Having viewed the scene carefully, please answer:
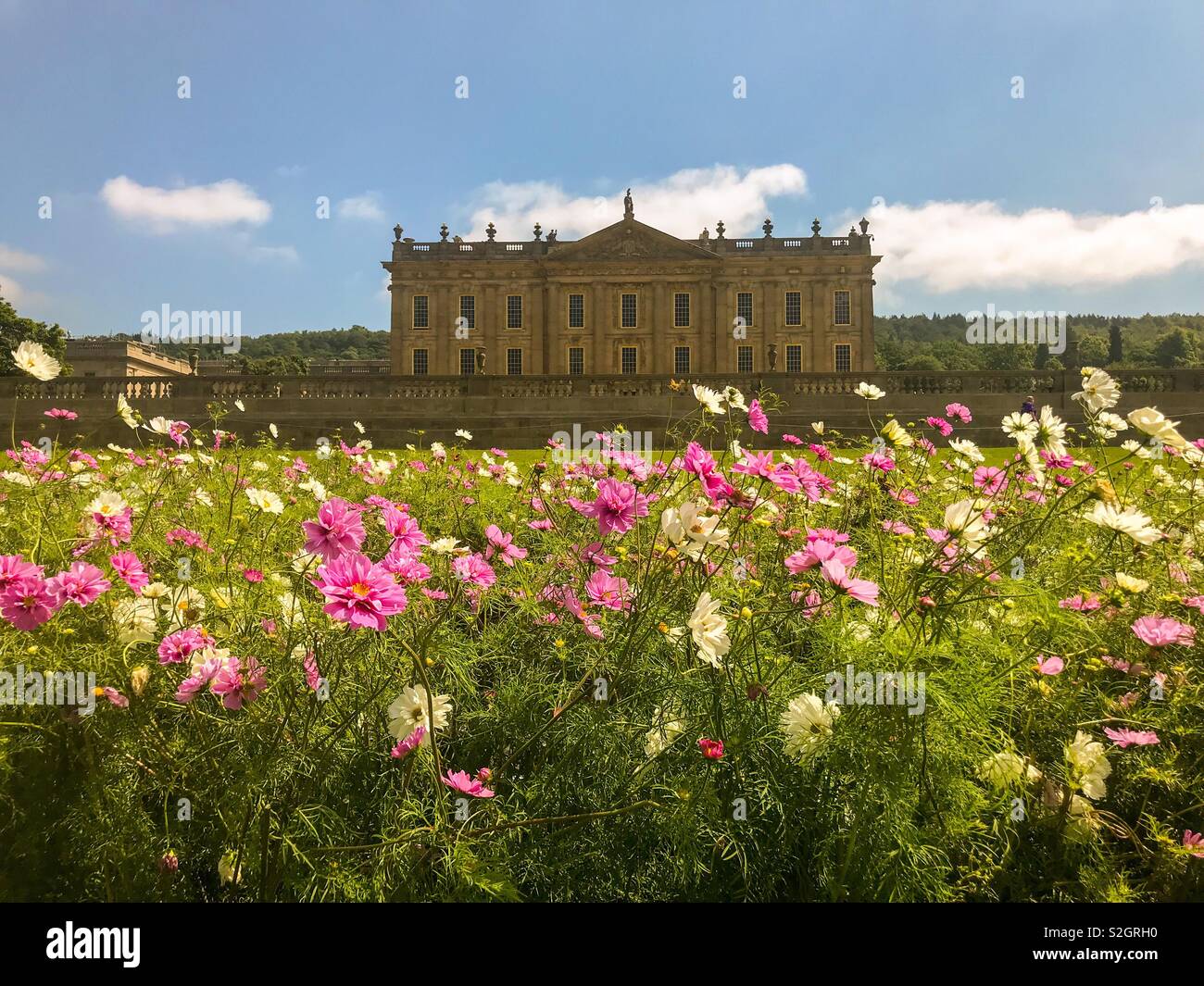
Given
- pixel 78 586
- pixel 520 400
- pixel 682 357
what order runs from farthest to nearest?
pixel 682 357 → pixel 520 400 → pixel 78 586

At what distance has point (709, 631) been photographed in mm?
1612

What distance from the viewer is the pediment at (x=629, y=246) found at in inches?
1892

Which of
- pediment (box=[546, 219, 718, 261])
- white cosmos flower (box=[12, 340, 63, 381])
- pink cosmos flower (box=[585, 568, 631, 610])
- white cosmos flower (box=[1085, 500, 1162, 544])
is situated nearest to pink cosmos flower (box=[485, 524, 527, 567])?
pink cosmos flower (box=[585, 568, 631, 610])

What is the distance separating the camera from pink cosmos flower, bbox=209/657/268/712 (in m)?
1.65

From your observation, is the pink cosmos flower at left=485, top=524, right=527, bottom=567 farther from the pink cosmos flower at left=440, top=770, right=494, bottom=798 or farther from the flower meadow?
the pink cosmos flower at left=440, top=770, right=494, bottom=798

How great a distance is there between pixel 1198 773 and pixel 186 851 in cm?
268

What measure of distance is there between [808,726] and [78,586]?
1675mm

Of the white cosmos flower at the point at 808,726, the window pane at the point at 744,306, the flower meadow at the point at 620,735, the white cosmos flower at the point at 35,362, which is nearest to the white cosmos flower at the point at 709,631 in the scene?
the flower meadow at the point at 620,735

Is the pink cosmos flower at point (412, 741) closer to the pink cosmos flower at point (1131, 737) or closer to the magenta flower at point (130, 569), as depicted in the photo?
the magenta flower at point (130, 569)

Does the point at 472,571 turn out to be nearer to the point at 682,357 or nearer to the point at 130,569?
the point at 130,569

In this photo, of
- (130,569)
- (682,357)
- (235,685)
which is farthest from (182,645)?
(682,357)

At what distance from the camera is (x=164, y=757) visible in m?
1.80

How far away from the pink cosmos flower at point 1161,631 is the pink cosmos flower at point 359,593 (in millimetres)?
1839
